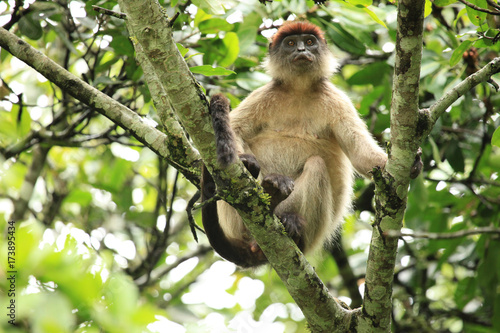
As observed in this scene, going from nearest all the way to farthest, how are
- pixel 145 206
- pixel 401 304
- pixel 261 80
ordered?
pixel 261 80 < pixel 401 304 < pixel 145 206

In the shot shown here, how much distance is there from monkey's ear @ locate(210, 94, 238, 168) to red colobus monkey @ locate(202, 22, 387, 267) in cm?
76

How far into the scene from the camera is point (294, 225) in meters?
4.92

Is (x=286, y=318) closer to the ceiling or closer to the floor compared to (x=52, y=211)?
closer to the floor

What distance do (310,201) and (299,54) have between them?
1712 mm

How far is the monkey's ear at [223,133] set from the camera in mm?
3719

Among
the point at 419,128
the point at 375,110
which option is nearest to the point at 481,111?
the point at 375,110

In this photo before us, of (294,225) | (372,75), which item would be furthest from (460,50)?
(372,75)

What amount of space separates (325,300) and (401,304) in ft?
13.3

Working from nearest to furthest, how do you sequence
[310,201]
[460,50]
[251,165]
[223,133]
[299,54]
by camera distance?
[223,133]
[251,165]
[460,50]
[310,201]
[299,54]

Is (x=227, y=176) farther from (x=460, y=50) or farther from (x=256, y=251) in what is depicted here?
(x=460, y=50)

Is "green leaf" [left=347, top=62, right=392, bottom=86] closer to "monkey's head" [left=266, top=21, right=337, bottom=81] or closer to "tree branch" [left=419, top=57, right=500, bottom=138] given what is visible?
"monkey's head" [left=266, top=21, right=337, bottom=81]

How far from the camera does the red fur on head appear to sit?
625 centimetres

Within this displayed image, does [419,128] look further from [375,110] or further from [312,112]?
[375,110]

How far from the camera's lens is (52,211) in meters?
7.83
